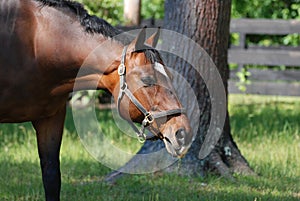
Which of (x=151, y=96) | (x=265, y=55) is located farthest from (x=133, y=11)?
(x=151, y=96)

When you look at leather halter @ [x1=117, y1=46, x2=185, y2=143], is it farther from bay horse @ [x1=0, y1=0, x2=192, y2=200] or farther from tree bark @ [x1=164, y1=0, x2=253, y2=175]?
tree bark @ [x1=164, y1=0, x2=253, y2=175]

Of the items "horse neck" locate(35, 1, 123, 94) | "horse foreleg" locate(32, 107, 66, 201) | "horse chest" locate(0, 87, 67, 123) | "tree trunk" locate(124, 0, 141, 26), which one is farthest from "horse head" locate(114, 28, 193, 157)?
"tree trunk" locate(124, 0, 141, 26)

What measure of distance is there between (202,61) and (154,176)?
1.16 m

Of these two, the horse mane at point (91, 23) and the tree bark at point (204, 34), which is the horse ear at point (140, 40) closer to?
the horse mane at point (91, 23)

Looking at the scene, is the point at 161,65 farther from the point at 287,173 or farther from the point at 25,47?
the point at 287,173

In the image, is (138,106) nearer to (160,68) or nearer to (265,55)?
(160,68)

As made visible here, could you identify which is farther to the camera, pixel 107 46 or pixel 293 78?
pixel 293 78

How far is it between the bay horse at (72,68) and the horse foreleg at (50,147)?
188 millimetres

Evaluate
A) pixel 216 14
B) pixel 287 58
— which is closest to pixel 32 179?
pixel 216 14

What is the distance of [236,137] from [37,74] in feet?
13.1

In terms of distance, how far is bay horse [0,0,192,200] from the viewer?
4246 millimetres

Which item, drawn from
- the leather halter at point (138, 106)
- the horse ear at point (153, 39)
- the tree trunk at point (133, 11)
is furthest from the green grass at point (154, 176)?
the tree trunk at point (133, 11)

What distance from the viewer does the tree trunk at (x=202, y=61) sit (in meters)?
6.31

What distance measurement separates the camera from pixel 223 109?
644cm
